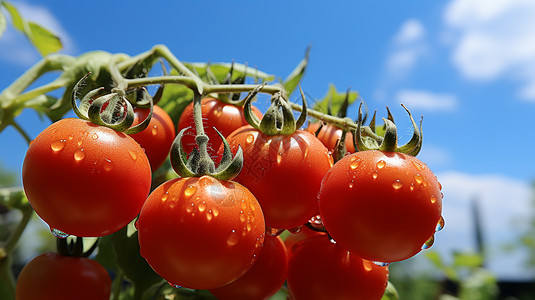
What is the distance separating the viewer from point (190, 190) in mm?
457

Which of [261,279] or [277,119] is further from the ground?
[277,119]

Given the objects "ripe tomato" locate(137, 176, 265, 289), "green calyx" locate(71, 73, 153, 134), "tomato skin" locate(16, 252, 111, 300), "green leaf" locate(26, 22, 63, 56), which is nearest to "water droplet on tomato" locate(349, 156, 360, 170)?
"ripe tomato" locate(137, 176, 265, 289)

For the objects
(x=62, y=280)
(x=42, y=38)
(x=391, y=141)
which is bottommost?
(x=62, y=280)

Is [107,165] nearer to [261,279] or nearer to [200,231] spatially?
[200,231]

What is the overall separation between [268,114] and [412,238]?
0.64 ft

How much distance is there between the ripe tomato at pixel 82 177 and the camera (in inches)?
18.1

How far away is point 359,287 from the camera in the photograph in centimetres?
59

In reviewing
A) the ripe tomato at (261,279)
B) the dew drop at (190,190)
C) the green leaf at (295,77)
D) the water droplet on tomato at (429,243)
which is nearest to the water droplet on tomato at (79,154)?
the dew drop at (190,190)

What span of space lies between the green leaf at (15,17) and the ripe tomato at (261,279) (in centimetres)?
79

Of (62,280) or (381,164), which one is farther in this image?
(62,280)

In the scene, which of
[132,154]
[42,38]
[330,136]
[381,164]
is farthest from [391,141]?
[42,38]

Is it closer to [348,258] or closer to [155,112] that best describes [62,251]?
[155,112]

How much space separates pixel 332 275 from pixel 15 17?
903 millimetres

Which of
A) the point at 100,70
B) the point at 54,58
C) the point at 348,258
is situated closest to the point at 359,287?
the point at 348,258
